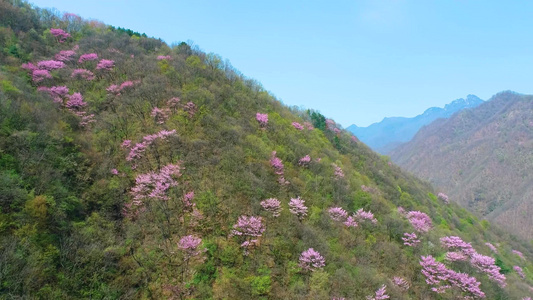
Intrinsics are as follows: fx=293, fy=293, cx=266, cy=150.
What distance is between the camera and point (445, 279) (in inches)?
908

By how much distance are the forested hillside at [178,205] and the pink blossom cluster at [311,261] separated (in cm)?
9

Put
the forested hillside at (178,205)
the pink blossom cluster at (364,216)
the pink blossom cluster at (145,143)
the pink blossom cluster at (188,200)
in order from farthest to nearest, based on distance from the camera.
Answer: the pink blossom cluster at (364,216)
the pink blossom cluster at (145,143)
the pink blossom cluster at (188,200)
the forested hillside at (178,205)

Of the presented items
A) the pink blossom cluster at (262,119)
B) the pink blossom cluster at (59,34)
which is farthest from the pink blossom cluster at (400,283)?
the pink blossom cluster at (59,34)

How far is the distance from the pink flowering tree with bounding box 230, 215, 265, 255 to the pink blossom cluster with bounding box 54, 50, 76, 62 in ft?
115

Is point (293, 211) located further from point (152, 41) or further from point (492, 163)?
point (492, 163)

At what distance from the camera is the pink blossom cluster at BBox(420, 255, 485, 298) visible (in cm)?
2236

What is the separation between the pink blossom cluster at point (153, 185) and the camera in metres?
24.0

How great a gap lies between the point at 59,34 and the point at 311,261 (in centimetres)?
4950

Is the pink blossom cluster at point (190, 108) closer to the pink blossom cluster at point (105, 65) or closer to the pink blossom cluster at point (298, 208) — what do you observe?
the pink blossom cluster at point (105, 65)

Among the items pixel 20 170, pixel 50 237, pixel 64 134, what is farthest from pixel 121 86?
pixel 50 237

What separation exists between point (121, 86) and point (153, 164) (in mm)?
14456

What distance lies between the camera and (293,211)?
25188 mm

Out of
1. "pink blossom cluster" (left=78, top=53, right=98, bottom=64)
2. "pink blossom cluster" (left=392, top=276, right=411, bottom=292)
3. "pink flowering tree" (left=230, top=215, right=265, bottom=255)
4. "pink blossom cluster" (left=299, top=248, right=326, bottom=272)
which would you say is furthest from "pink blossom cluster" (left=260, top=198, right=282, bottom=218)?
"pink blossom cluster" (left=78, top=53, right=98, bottom=64)

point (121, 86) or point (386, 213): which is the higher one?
point (121, 86)
